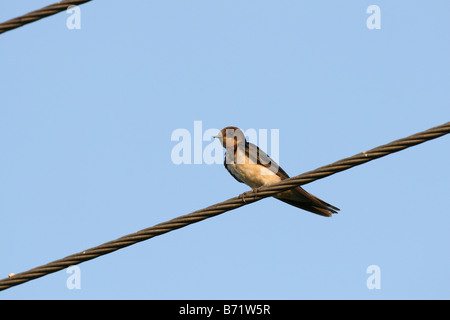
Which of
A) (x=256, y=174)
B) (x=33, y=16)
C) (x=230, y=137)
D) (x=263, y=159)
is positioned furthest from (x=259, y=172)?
(x=33, y=16)

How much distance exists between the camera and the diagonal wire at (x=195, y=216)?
427cm

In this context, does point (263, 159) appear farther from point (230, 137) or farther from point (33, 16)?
point (33, 16)

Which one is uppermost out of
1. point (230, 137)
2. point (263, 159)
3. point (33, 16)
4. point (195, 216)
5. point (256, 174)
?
point (33, 16)

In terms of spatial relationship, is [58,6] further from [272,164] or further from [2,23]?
[272,164]

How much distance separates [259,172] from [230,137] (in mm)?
846

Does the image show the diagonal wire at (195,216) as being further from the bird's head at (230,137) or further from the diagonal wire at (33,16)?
the bird's head at (230,137)

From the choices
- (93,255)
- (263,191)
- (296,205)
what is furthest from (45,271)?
(296,205)

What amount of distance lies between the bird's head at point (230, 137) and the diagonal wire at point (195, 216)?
3.09 meters

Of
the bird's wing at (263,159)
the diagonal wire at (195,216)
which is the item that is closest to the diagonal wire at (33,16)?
the diagonal wire at (195,216)

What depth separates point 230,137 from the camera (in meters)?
7.95

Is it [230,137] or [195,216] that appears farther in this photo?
[230,137]

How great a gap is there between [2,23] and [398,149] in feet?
8.62
